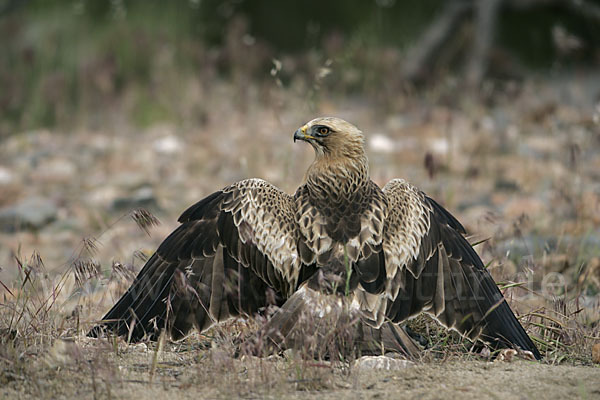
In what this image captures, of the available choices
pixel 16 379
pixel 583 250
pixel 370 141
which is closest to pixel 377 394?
pixel 16 379

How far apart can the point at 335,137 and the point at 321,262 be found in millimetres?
753

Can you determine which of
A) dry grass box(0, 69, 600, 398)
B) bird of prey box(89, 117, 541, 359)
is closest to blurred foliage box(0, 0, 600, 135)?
dry grass box(0, 69, 600, 398)

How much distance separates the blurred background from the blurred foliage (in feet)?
0.10

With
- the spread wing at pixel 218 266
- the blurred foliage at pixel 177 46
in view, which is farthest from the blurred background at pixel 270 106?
the spread wing at pixel 218 266

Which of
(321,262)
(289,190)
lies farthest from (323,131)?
(289,190)

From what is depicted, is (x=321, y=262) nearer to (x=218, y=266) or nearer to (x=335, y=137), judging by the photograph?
(x=218, y=266)

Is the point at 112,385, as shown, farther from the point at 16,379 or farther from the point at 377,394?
the point at 377,394

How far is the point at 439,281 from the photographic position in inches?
166

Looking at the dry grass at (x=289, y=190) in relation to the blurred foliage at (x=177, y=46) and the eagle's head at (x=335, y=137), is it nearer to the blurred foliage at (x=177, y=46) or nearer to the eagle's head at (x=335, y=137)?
the blurred foliage at (x=177, y=46)

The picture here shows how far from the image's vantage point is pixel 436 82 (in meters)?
10.3

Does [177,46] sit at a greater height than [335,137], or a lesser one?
greater

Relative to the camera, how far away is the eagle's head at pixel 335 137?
14.5 ft

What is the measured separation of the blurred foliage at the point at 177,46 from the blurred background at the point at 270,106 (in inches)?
1.2

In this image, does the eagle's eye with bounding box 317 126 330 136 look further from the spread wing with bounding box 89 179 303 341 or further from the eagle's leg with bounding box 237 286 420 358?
the eagle's leg with bounding box 237 286 420 358
